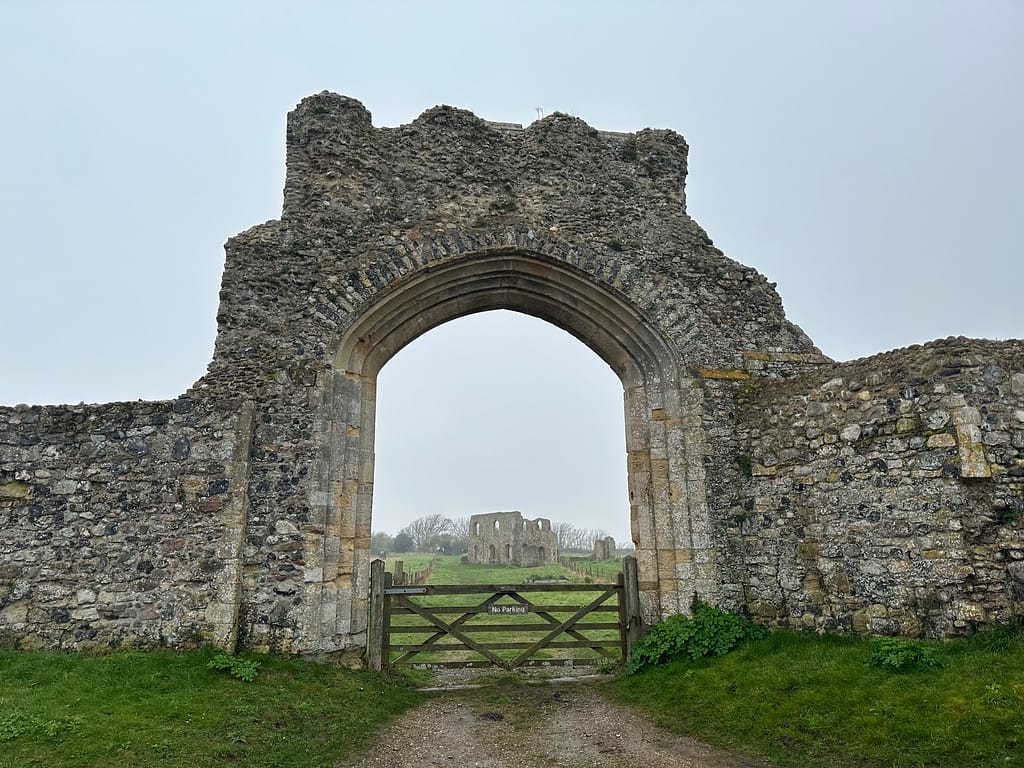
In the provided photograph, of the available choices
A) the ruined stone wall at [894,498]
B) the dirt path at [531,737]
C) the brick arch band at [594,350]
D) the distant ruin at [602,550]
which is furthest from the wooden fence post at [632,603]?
the distant ruin at [602,550]

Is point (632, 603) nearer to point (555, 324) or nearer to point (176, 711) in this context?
point (555, 324)

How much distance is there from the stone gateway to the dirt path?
63.7 inches

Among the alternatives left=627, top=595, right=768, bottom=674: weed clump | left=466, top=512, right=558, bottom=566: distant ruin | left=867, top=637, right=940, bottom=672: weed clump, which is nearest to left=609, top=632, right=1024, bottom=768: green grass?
left=867, top=637, right=940, bottom=672: weed clump

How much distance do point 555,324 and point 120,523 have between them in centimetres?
614

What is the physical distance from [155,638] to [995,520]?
819 centimetres

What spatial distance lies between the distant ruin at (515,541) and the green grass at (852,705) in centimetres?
2771

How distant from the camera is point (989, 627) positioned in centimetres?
545

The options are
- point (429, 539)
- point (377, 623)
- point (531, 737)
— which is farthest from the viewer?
point (429, 539)

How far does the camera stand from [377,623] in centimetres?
778

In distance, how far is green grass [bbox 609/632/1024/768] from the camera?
423 centimetres

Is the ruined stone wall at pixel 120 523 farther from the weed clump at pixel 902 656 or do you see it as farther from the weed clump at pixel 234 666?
the weed clump at pixel 902 656

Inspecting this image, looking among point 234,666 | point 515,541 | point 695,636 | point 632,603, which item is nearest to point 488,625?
point 632,603

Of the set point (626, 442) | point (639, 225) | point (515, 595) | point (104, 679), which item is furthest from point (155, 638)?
point (639, 225)

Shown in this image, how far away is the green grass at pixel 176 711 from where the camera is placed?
183 inches
